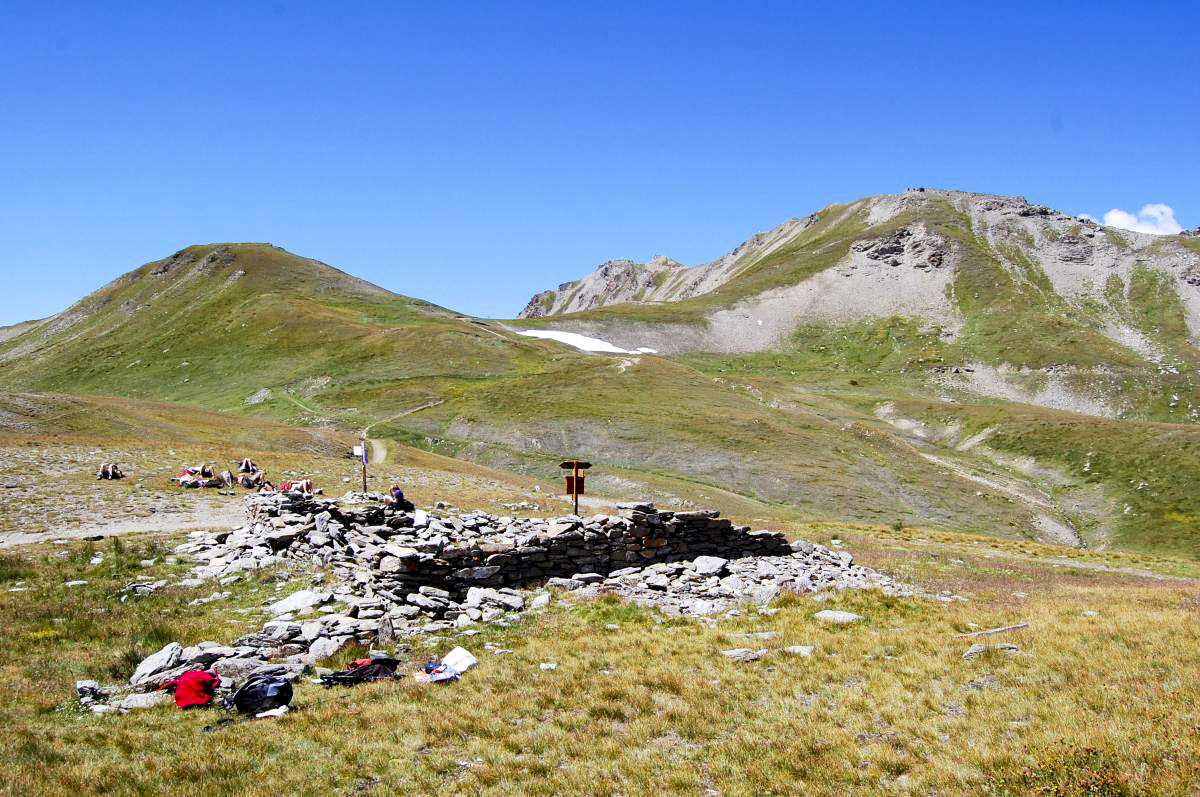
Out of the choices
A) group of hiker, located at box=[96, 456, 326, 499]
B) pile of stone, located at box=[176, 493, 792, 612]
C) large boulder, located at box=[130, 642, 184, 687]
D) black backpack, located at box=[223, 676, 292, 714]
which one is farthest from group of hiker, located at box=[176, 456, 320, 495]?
black backpack, located at box=[223, 676, 292, 714]

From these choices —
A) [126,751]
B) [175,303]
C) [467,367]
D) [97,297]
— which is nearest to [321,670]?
[126,751]

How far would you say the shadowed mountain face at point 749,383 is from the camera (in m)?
72.1

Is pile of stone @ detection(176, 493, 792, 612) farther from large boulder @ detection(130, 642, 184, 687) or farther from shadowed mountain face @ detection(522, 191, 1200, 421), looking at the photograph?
shadowed mountain face @ detection(522, 191, 1200, 421)

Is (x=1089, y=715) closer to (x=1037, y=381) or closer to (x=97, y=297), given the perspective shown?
(x=1037, y=381)

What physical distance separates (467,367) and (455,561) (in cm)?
9694

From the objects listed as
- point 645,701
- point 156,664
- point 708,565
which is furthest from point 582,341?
point 645,701

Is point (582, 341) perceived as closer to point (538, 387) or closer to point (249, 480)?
point (538, 387)

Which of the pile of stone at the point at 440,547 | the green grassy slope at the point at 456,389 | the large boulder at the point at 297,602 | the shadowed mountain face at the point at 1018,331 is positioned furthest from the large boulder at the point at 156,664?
the shadowed mountain face at the point at 1018,331

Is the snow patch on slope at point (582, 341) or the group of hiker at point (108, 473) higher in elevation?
the snow patch on slope at point (582, 341)

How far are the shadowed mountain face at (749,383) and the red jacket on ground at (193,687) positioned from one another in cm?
4786

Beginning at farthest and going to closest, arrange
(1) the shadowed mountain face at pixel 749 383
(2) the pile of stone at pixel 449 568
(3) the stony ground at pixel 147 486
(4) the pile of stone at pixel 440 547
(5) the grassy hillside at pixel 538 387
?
(1) the shadowed mountain face at pixel 749 383
(5) the grassy hillside at pixel 538 387
(3) the stony ground at pixel 147 486
(4) the pile of stone at pixel 440 547
(2) the pile of stone at pixel 449 568

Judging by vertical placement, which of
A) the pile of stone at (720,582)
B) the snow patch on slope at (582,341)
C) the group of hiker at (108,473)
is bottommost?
the pile of stone at (720,582)

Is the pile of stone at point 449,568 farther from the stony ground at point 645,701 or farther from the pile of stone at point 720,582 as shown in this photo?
the stony ground at point 645,701

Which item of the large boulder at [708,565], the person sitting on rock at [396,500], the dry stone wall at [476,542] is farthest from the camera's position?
the person sitting on rock at [396,500]
